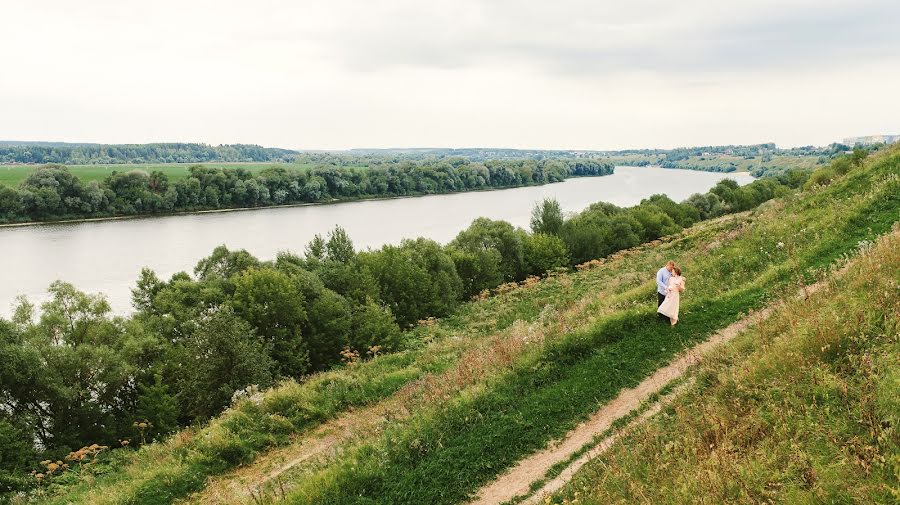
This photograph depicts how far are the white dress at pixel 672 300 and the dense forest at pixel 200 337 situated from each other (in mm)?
12341

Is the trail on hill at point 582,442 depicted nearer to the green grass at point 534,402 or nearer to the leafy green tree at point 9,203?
the green grass at point 534,402

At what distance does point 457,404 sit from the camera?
9.92 m

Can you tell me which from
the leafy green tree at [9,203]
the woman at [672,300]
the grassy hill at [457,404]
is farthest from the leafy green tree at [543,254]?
the leafy green tree at [9,203]

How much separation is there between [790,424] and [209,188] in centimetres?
10481

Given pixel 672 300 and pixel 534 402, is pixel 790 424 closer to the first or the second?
pixel 534 402

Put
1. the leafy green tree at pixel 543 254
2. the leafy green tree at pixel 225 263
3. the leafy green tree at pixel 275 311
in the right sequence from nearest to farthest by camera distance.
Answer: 1. the leafy green tree at pixel 275 311
2. the leafy green tree at pixel 225 263
3. the leafy green tree at pixel 543 254

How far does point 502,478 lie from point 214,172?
10702 cm

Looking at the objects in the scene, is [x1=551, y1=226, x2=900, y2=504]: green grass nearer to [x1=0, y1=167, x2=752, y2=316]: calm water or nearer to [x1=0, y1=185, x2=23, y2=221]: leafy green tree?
[x1=0, y1=167, x2=752, y2=316]: calm water

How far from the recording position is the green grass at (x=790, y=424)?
16.8 feet

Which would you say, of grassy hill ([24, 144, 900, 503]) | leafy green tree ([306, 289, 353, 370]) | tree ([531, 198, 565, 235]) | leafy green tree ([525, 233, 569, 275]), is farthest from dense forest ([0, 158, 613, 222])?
grassy hill ([24, 144, 900, 503])

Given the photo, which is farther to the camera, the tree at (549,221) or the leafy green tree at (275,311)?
the tree at (549,221)

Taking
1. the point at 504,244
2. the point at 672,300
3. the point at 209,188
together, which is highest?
the point at 209,188

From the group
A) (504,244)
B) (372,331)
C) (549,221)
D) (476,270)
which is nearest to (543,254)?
(504,244)

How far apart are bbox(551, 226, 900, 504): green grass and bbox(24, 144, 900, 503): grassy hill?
2.02 m
